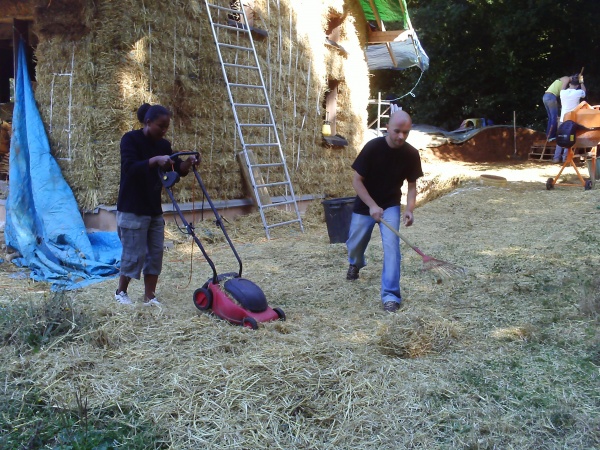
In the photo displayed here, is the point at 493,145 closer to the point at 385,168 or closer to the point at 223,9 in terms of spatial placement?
the point at 223,9

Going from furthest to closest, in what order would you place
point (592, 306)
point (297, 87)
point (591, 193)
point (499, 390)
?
point (297, 87)
point (591, 193)
point (592, 306)
point (499, 390)

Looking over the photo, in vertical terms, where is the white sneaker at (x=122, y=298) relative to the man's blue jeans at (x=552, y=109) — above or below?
below

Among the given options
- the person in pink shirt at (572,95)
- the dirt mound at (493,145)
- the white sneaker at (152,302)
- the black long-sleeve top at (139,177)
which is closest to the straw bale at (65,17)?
the black long-sleeve top at (139,177)

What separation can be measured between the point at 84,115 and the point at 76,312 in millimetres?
4572

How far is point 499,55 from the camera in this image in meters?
25.5

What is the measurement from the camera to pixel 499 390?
3.66 meters

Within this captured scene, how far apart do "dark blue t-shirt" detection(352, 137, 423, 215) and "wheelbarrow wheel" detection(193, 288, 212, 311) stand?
5.50ft

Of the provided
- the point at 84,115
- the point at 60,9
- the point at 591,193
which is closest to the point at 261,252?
the point at 84,115

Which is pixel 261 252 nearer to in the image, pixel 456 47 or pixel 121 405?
pixel 121 405

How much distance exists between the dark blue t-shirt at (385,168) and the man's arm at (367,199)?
5cm

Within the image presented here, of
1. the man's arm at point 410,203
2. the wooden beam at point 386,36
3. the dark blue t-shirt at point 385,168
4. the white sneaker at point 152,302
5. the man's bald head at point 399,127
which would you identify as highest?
the wooden beam at point 386,36

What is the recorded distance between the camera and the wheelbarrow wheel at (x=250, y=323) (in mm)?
4609

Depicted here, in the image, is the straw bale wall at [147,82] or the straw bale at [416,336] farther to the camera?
the straw bale wall at [147,82]

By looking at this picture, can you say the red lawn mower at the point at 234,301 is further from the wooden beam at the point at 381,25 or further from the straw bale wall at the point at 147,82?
the wooden beam at the point at 381,25
